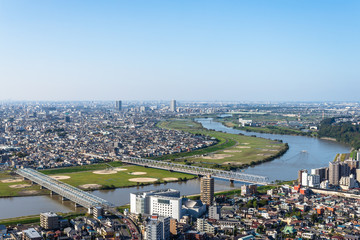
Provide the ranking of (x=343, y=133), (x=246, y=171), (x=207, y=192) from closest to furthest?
(x=207, y=192)
(x=246, y=171)
(x=343, y=133)

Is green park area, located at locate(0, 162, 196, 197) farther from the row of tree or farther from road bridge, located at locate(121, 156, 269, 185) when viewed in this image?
the row of tree

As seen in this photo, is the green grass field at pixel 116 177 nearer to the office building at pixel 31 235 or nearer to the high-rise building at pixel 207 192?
the high-rise building at pixel 207 192

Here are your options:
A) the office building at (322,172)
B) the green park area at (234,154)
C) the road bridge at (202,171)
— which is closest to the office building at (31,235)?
the road bridge at (202,171)

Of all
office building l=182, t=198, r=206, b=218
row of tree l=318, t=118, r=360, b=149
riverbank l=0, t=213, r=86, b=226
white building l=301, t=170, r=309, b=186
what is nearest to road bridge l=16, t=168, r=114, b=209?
riverbank l=0, t=213, r=86, b=226

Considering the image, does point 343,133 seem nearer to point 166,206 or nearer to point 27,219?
point 166,206

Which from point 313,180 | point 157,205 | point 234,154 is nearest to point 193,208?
point 157,205

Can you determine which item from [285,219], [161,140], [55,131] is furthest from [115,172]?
[55,131]

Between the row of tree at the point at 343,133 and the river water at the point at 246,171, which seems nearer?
the river water at the point at 246,171
